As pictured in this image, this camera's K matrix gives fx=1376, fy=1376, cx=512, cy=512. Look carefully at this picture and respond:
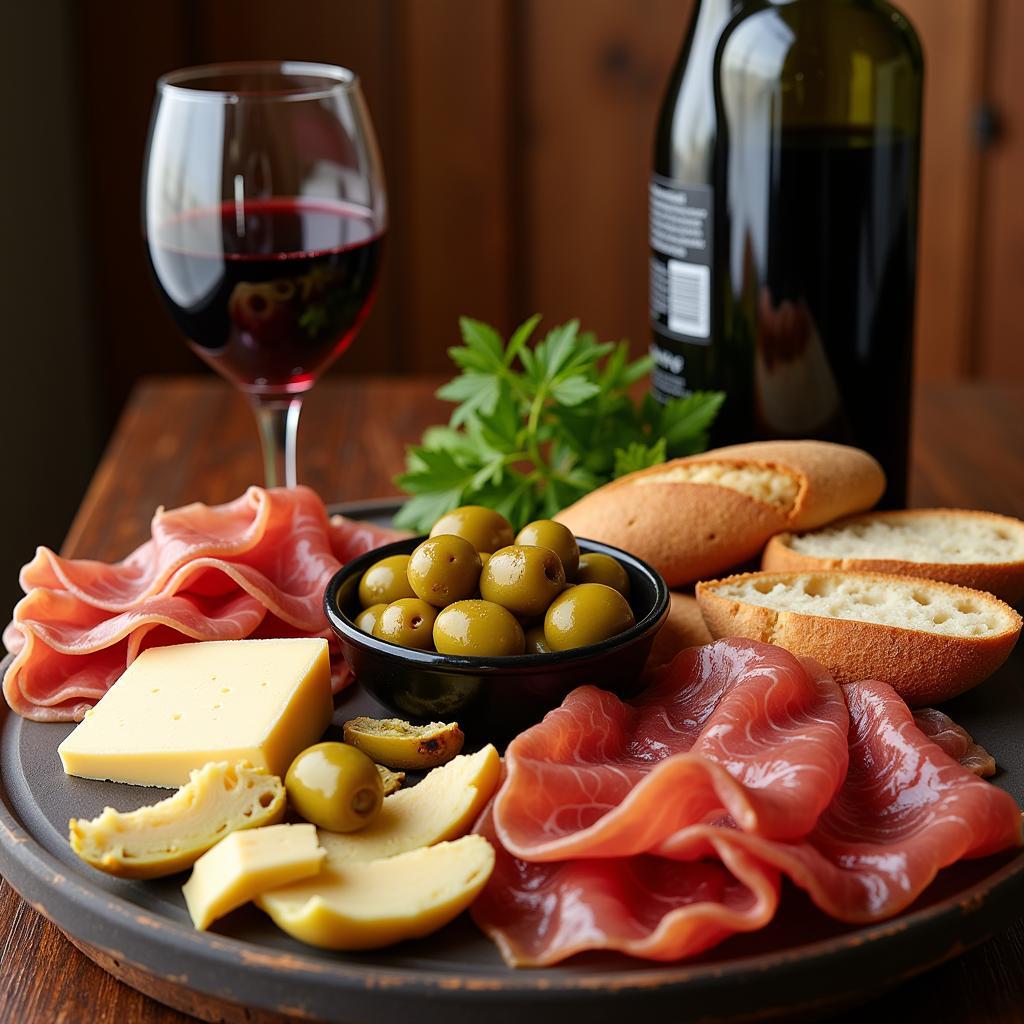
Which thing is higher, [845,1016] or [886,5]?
[886,5]

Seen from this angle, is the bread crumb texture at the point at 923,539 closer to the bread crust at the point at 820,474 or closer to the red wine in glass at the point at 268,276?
the bread crust at the point at 820,474

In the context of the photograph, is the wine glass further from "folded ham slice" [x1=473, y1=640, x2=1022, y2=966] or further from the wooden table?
"folded ham slice" [x1=473, y1=640, x2=1022, y2=966]

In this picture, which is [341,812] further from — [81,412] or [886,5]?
[81,412]

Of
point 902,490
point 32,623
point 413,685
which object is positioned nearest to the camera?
point 413,685

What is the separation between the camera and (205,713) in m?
0.88

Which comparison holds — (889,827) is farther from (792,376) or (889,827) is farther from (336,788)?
(792,376)

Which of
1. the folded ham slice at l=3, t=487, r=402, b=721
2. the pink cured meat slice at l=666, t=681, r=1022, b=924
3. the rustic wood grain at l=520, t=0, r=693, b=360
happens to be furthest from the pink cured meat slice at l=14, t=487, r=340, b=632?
the rustic wood grain at l=520, t=0, r=693, b=360

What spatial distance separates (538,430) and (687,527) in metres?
0.27

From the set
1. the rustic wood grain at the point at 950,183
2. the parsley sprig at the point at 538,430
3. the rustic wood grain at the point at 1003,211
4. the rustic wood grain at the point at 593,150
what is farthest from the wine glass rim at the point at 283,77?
the rustic wood grain at the point at 1003,211

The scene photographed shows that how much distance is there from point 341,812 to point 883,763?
32 cm

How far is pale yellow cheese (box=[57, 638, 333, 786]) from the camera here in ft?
2.78

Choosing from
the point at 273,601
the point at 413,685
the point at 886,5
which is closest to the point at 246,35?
the point at 886,5

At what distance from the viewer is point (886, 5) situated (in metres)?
1.32

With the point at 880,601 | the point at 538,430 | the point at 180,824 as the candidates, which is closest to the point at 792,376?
the point at 538,430
